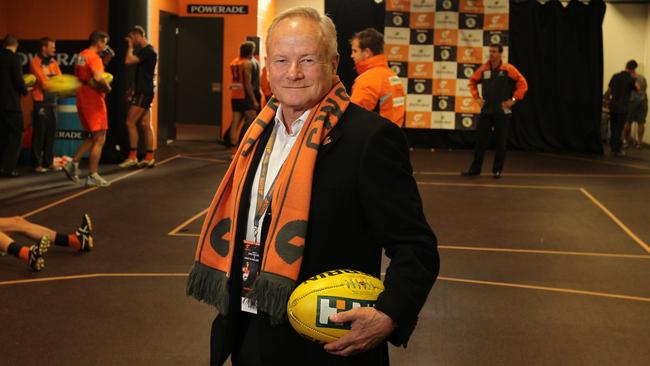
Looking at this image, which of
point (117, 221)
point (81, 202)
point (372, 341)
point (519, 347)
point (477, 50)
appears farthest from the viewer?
point (477, 50)

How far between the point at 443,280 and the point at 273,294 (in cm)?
372

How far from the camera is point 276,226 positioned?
193 cm

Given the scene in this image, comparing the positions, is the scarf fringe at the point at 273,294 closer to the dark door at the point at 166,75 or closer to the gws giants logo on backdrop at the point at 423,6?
the dark door at the point at 166,75

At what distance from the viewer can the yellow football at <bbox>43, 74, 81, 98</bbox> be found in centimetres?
1036

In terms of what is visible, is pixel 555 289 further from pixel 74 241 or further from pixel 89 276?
pixel 74 241

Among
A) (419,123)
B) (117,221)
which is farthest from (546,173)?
(117,221)

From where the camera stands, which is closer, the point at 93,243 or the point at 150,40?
the point at 93,243

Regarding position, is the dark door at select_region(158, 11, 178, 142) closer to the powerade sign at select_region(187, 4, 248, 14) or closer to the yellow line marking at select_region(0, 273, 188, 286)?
the powerade sign at select_region(187, 4, 248, 14)

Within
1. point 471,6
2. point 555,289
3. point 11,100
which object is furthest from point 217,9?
point 555,289

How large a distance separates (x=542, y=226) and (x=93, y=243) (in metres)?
3.84

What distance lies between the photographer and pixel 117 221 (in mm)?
7301

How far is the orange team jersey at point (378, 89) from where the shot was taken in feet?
21.6

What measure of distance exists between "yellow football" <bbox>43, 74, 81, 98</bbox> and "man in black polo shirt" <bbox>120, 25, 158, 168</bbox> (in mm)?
799

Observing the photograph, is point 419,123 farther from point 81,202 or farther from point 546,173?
point 81,202
